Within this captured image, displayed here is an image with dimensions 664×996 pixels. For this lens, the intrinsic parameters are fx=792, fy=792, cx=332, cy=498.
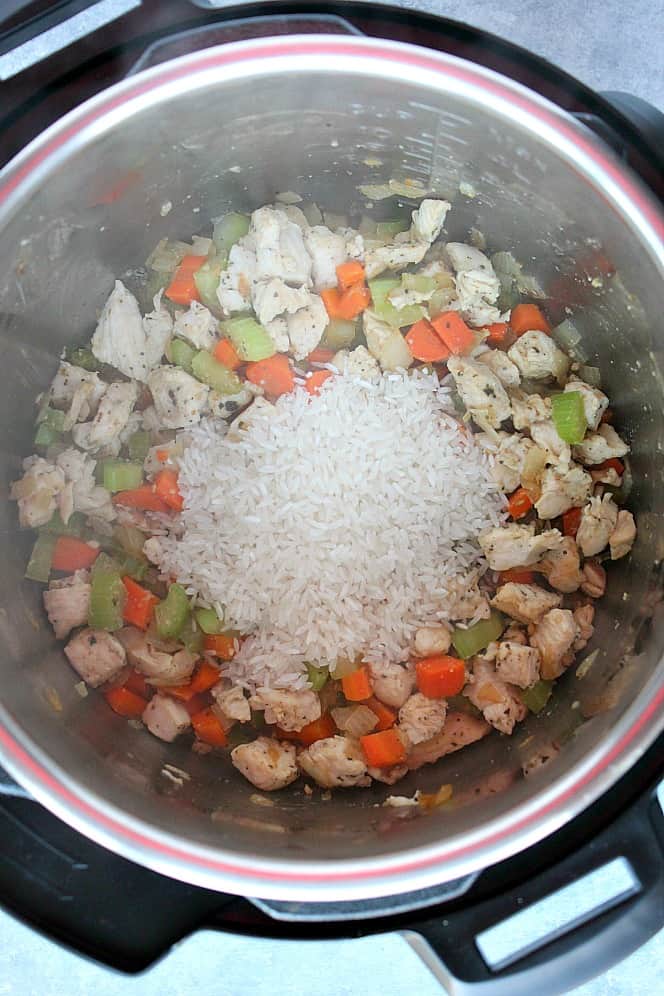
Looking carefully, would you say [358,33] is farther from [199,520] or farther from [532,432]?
[199,520]

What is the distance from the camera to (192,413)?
63.8 inches

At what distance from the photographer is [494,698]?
4.99ft

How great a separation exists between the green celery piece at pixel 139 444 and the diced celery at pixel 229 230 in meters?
0.42

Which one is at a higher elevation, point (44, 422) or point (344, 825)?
point (44, 422)

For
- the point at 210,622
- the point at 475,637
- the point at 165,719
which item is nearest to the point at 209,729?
the point at 165,719

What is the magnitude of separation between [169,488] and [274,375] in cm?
32

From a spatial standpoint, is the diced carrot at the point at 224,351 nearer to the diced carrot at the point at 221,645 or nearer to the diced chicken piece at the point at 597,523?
the diced carrot at the point at 221,645

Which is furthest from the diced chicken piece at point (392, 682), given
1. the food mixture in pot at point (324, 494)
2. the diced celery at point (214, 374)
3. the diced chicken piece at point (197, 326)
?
the diced chicken piece at point (197, 326)

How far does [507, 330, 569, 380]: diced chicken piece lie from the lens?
160 cm

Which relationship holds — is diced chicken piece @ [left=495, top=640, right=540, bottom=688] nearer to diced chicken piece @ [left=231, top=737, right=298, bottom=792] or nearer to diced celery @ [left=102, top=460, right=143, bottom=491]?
diced chicken piece @ [left=231, top=737, right=298, bottom=792]

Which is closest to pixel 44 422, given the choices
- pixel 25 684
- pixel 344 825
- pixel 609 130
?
pixel 25 684

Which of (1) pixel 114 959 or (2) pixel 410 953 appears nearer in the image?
(1) pixel 114 959

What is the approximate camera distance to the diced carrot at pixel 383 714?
156 cm

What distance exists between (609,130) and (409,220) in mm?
442
